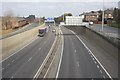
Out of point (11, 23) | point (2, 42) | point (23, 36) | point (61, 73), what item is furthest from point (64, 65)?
point (11, 23)

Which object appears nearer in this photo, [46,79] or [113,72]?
[46,79]

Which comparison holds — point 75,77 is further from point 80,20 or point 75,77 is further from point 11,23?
point 11,23

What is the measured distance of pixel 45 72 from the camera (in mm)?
34500

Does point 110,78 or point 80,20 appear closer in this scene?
point 110,78

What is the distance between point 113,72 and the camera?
34.9 metres

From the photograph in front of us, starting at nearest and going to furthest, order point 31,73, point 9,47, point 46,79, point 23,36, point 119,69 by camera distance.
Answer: point 46,79
point 31,73
point 119,69
point 9,47
point 23,36

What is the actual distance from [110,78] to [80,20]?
7168 centimetres

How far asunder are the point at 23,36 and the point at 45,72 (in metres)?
44.2

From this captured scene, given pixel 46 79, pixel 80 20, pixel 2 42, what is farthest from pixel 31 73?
pixel 80 20

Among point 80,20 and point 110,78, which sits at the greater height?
point 80,20

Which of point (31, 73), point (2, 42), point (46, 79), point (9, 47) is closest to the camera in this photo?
point (46, 79)

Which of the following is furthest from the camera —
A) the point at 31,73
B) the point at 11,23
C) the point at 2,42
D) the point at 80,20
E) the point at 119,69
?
the point at 11,23

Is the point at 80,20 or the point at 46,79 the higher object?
the point at 80,20

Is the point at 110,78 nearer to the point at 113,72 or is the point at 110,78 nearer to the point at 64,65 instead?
the point at 113,72
